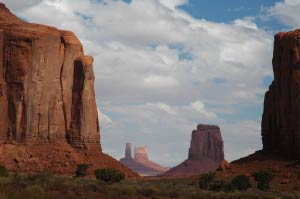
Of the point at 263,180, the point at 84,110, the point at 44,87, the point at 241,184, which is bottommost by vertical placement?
the point at 241,184

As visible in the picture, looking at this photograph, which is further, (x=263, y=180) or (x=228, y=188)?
(x=263, y=180)

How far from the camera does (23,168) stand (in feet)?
189

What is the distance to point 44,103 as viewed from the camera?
64.9 m

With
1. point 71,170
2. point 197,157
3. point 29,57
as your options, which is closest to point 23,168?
point 71,170

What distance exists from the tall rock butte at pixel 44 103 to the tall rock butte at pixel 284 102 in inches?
729

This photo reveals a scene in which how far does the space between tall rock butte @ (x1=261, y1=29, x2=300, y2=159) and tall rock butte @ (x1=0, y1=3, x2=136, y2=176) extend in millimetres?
18528

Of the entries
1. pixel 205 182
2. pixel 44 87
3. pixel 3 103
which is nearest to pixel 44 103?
pixel 44 87

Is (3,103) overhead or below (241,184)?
overhead

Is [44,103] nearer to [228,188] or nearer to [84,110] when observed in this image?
[84,110]

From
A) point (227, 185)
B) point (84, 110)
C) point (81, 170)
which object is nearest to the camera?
point (227, 185)

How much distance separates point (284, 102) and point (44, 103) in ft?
93.7

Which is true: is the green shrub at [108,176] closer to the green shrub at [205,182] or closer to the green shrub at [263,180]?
the green shrub at [205,182]

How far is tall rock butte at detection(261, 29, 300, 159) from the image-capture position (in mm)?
61469

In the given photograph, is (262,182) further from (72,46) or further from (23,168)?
(72,46)
